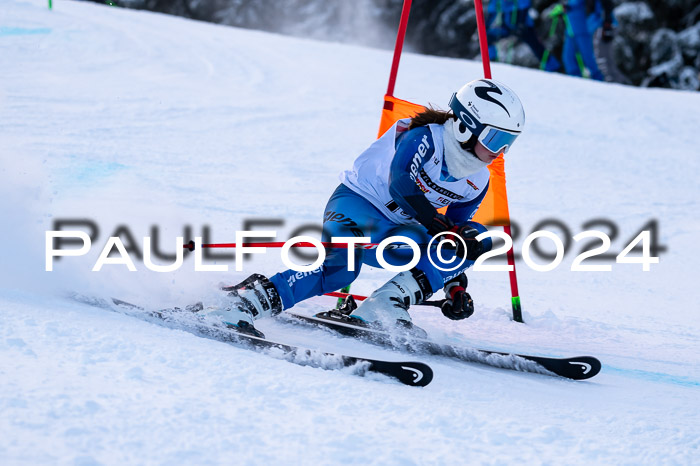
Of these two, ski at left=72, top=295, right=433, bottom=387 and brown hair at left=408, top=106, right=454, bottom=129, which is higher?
brown hair at left=408, top=106, right=454, bottom=129

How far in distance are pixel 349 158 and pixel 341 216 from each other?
4.24 m

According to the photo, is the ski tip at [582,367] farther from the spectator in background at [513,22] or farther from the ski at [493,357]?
the spectator in background at [513,22]

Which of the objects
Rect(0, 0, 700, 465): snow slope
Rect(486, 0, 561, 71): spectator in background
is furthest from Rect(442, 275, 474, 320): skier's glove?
Rect(486, 0, 561, 71): spectator in background

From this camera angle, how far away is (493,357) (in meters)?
3.28

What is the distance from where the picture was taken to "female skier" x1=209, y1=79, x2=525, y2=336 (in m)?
3.34

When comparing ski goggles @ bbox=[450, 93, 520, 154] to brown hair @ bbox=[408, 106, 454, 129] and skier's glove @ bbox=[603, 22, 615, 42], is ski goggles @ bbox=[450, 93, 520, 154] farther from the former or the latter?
skier's glove @ bbox=[603, 22, 615, 42]

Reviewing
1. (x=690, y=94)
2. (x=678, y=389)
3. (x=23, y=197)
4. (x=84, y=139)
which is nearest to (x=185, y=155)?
(x=84, y=139)

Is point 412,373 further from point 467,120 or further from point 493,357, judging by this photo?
point 467,120

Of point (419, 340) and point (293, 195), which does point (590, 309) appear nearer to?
point (419, 340)

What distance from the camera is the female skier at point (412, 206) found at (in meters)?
3.34

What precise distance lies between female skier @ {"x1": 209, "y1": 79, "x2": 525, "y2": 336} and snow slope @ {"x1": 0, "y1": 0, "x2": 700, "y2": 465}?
236mm

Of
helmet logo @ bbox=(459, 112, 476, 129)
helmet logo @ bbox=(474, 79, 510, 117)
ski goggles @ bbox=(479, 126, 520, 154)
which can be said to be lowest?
ski goggles @ bbox=(479, 126, 520, 154)

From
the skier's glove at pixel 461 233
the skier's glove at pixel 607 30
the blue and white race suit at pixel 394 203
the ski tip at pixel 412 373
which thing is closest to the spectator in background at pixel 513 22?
the skier's glove at pixel 607 30

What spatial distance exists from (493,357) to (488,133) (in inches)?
37.1
